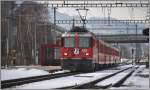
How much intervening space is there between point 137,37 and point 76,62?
53.8m

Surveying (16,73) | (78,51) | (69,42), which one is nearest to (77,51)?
(78,51)

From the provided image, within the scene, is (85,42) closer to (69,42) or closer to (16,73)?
(69,42)

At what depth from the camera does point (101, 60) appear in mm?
40375

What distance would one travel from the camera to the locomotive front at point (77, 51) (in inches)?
1314

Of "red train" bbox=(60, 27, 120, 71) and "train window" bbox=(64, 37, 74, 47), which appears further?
"train window" bbox=(64, 37, 74, 47)

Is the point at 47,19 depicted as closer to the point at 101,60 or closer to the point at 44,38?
the point at 44,38

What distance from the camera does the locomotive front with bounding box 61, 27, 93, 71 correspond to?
3338cm

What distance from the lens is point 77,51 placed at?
110ft

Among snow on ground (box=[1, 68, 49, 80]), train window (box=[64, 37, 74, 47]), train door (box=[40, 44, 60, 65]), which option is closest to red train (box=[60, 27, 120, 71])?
train window (box=[64, 37, 74, 47])

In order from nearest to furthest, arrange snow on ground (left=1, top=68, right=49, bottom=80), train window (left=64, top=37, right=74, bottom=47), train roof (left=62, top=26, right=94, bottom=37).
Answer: snow on ground (left=1, top=68, right=49, bottom=80) → train window (left=64, top=37, right=74, bottom=47) → train roof (left=62, top=26, right=94, bottom=37)

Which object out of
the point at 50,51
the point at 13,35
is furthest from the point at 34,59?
the point at 50,51

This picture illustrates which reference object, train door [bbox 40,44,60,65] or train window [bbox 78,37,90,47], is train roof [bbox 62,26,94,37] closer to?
train window [bbox 78,37,90,47]

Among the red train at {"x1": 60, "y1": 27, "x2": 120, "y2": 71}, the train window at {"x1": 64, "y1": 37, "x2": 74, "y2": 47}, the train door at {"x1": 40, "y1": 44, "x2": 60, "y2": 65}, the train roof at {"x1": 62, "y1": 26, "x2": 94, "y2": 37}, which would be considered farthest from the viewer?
the train door at {"x1": 40, "y1": 44, "x2": 60, "y2": 65}

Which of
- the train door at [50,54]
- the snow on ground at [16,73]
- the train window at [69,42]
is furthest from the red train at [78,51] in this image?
the train door at [50,54]
